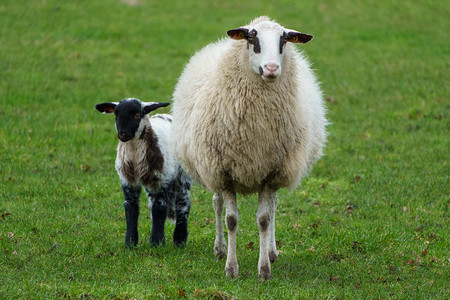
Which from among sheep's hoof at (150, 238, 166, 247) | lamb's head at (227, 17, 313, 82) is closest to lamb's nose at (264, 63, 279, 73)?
lamb's head at (227, 17, 313, 82)

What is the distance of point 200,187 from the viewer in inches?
427

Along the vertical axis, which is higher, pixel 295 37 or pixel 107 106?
pixel 295 37

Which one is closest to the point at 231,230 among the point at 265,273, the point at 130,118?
the point at 265,273

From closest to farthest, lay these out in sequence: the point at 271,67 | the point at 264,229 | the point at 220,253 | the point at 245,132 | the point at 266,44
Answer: the point at 271,67, the point at 266,44, the point at 245,132, the point at 264,229, the point at 220,253

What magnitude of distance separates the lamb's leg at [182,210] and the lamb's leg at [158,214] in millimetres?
284

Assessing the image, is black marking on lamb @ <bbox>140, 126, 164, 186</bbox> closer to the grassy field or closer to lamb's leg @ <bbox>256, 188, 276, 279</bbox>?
the grassy field

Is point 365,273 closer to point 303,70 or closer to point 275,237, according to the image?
point 275,237

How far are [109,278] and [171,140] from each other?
1945mm

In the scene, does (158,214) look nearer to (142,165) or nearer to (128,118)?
(142,165)

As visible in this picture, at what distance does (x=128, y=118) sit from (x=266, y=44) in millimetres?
2044

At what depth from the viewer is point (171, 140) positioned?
7969 mm

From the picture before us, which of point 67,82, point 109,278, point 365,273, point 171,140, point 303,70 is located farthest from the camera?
point 67,82

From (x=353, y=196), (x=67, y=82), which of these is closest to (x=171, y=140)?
(x=353, y=196)

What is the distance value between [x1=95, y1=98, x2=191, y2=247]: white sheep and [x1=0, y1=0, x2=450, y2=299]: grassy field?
0.34 m
